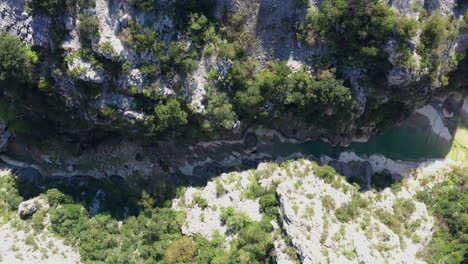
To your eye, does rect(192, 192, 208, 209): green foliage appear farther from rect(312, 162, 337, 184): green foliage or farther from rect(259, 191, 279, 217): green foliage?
rect(312, 162, 337, 184): green foliage

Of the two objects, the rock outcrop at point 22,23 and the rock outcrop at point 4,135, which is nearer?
the rock outcrop at point 22,23

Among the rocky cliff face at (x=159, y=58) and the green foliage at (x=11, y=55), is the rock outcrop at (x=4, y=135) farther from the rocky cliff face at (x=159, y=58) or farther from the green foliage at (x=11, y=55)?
the green foliage at (x=11, y=55)

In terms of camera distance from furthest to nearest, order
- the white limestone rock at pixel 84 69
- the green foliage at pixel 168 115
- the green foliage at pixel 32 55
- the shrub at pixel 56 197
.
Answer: the shrub at pixel 56 197 → the green foliage at pixel 168 115 → the green foliage at pixel 32 55 → the white limestone rock at pixel 84 69

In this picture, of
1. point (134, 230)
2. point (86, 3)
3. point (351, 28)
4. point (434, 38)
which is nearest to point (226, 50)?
point (351, 28)

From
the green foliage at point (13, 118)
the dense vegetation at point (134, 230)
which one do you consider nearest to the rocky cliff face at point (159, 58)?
the green foliage at point (13, 118)

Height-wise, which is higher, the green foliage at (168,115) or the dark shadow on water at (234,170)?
the green foliage at (168,115)

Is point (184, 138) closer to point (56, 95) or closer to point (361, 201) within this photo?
point (56, 95)
